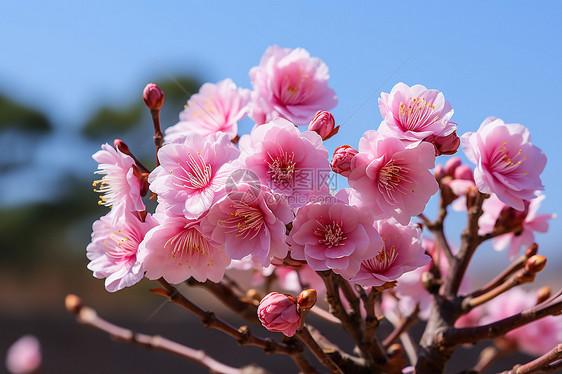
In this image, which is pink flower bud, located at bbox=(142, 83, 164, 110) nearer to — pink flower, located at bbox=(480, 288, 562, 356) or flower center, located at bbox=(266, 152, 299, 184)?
flower center, located at bbox=(266, 152, 299, 184)

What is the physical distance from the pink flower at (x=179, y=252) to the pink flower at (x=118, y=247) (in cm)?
2

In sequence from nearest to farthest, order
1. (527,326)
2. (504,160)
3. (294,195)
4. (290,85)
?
(294,195) → (504,160) → (290,85) → (527,326)

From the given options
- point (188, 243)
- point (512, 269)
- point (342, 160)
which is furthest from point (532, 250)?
point (188, 243)

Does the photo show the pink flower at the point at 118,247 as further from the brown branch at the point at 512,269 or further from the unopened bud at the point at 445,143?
the brown branch at the point at 512,269

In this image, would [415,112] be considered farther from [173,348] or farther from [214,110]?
[173,348]

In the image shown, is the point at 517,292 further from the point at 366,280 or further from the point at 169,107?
the point at 169,107

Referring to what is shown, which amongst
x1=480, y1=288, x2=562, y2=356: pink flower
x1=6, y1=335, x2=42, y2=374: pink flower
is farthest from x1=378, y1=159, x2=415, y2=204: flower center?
x1=6, y1=335, x2=42, y2=374: pink flower

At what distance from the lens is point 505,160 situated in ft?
1.86

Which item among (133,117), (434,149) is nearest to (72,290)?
(133,117)

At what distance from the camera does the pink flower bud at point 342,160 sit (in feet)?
1.57

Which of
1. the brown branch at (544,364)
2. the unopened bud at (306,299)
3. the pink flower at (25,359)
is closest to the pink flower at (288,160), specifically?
the unopened bud at (306,299)

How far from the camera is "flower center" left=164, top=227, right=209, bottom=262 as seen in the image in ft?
1.65

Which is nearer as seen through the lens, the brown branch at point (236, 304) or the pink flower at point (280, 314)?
the pink flower at point (280, 314)

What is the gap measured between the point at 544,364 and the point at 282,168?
372 millimetres
